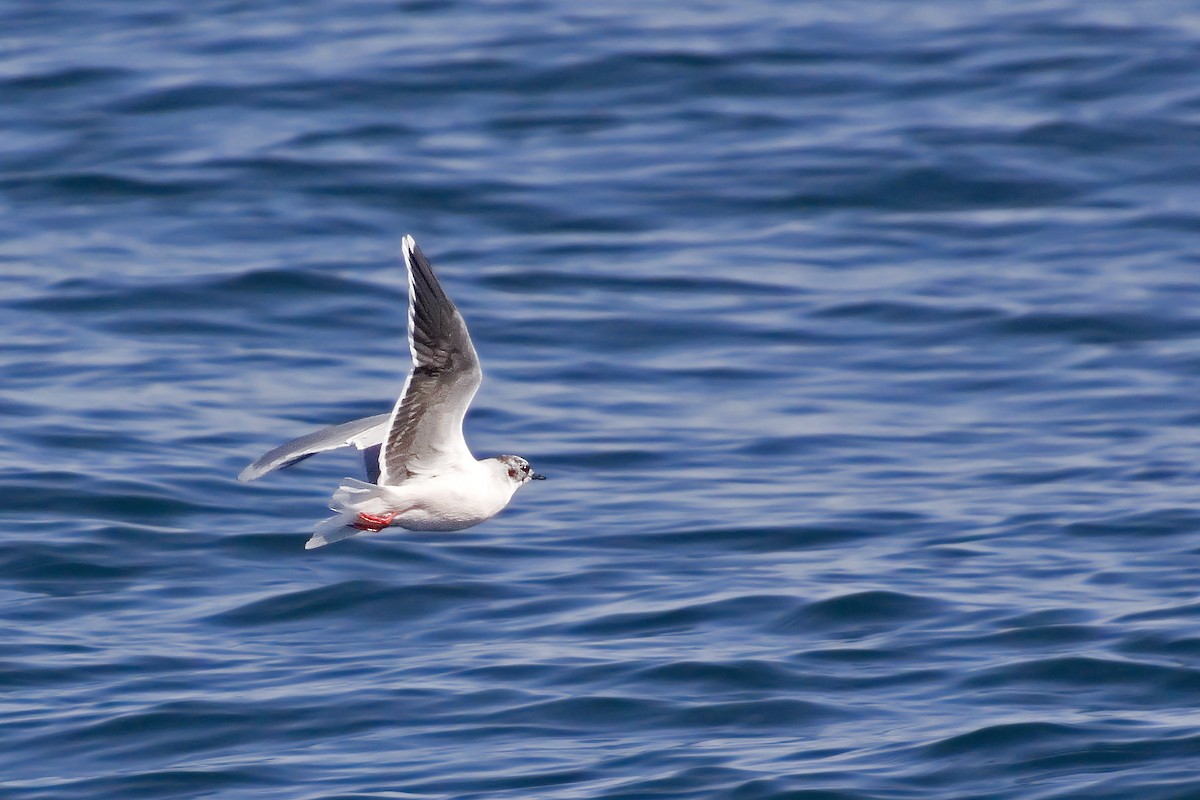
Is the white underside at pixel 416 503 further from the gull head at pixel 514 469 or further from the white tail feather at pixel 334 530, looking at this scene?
the gull head at pixel 514 469

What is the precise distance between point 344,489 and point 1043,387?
7.58 meters

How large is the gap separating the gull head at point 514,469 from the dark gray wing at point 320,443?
1.90ft

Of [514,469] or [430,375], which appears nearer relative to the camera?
[430,375]

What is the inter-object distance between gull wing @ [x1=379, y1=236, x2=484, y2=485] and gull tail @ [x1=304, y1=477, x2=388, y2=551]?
11cm

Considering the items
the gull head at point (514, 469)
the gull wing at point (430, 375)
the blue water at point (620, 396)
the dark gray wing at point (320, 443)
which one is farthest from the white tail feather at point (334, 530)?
the blue water at point (620, 396)

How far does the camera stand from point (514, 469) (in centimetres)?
962

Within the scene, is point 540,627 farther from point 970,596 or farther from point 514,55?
point 514,55

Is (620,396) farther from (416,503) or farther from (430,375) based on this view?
(430,375)

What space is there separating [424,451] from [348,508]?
1.38 feet

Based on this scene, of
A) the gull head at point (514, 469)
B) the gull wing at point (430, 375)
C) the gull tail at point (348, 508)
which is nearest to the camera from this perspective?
the gull wing at point (430, 375)

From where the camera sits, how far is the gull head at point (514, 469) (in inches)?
368

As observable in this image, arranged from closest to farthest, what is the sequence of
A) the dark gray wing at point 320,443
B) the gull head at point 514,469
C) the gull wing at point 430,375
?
the gull wing at point 430,375 → the dark gray wing at point 320,443 → the gull head at point 514,469

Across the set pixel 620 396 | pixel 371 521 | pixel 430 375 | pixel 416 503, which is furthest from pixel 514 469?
pixel 620 396

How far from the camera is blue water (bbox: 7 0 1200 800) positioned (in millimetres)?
9836
